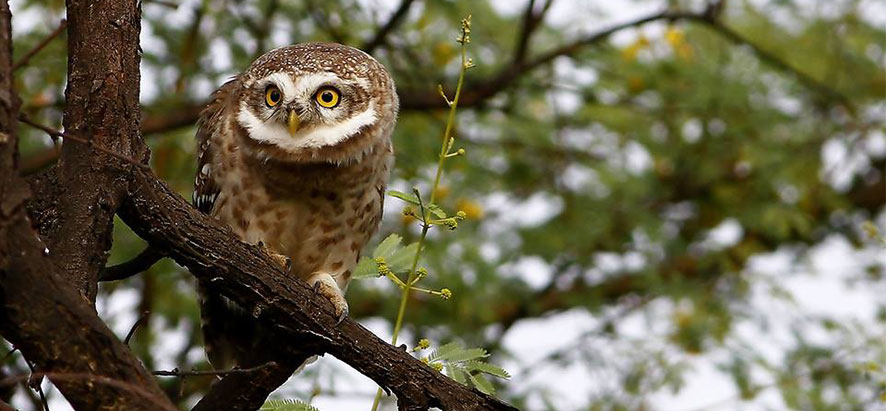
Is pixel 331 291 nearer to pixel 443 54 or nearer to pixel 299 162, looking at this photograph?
pixel 299 162

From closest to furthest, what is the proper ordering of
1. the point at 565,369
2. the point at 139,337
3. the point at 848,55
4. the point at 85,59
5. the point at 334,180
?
the point at 85,59
the point at 334,180
the point at 139,337
the point at 565,369
the point at 848,55

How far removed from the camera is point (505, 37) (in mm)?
6082

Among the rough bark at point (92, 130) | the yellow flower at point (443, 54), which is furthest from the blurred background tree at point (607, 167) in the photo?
the rough bark at point (92, 130)

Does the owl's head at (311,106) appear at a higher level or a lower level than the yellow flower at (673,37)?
lower

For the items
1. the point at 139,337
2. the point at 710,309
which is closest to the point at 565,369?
the point at 710,309

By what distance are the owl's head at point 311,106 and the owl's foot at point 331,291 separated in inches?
13.8

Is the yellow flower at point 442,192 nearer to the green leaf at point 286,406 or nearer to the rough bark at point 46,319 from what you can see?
the green leaf at point 286,406

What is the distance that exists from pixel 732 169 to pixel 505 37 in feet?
5.07

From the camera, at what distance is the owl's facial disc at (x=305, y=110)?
129 inches

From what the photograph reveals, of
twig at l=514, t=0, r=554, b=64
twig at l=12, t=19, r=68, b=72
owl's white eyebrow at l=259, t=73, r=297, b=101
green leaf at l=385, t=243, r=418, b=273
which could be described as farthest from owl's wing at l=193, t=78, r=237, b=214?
twig at l=514, t=0, r=554, b=64

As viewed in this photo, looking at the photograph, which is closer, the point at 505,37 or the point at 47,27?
the point at 47,27

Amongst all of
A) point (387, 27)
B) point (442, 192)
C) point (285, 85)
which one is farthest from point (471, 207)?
point (285, 85)

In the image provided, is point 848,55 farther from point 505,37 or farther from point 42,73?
point 42,73

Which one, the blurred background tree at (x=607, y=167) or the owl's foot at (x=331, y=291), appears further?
the blurred background tree at (x=607, y=167)
